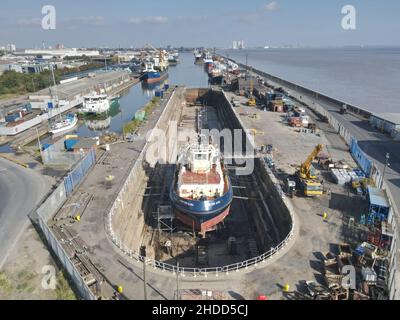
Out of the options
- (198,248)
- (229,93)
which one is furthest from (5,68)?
(198,248)

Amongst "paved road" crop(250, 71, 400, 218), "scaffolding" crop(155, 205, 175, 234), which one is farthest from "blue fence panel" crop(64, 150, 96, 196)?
"paved road" crop(250, 71, 400, 218)

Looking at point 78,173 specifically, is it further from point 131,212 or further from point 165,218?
point 165,218

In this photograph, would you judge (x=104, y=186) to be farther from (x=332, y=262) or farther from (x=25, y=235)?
(x=332, y=262)

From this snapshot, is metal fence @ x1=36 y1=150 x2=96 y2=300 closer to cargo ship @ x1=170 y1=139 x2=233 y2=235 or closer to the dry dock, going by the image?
the dry dock

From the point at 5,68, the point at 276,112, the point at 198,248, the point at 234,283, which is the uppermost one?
the point at 5,68

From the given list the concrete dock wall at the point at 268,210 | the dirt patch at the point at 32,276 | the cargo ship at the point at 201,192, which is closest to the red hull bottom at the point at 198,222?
the cargo ship at the point at 201,192

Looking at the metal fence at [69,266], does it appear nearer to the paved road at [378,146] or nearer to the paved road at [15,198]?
the paved road at [15,198]
